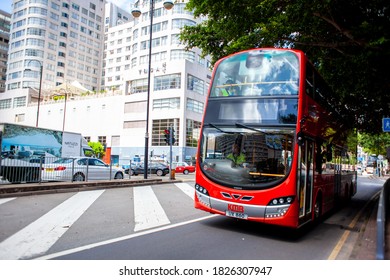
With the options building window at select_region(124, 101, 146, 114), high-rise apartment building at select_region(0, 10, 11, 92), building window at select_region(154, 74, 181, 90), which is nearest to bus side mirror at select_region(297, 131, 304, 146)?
building window at select_region(154, 74, 181, 90)

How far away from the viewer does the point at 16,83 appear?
7250cm

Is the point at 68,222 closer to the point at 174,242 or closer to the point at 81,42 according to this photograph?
the point at 174,242

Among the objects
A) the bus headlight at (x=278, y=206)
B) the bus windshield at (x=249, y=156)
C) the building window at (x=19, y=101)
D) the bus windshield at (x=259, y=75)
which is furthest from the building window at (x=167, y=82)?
the bus headlight at (x=278, y=206)

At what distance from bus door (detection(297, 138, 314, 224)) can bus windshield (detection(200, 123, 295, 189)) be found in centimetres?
44

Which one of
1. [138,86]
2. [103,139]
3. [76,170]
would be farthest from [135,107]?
[76,170]

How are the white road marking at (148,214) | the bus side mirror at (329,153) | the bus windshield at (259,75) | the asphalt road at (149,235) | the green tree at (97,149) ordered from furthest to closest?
1. the green tree at (97,149)
2. the bus side mirror at (329,153)
3. the white road marking at (148,214)
4. the bus windshield at (259,75)
5. the asphalt road at (149,235)

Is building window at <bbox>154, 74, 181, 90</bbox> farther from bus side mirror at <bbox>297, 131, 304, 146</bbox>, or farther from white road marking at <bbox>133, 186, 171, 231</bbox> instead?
bus side mirror at <bbox>297, 131, 304, 146</bbox>

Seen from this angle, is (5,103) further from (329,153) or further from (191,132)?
(329,153)

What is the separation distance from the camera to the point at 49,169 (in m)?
12.9

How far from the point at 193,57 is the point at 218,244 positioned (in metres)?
46.9

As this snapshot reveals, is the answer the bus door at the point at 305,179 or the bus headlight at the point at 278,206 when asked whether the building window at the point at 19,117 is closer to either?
the bus door at the point at 305,179

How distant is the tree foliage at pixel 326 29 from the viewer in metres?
7.96

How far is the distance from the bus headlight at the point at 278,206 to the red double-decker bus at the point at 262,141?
19 millimetres

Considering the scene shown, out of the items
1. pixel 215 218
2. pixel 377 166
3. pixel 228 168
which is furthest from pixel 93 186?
pixel 377 166
